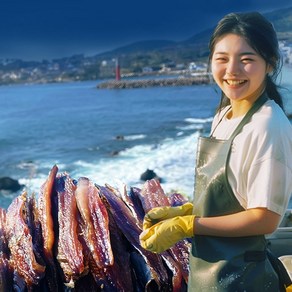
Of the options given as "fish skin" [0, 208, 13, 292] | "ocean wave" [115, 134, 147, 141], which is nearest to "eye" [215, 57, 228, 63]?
"fish skin" [0, 208, 13, 292]

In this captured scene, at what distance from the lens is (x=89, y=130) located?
5847cm

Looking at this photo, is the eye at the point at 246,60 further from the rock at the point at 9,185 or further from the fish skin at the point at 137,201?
the rock at the point at 9,185

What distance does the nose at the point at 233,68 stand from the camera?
7.86ft

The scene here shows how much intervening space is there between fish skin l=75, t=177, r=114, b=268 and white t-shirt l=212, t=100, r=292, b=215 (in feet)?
5.03

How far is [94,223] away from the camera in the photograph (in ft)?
12.5

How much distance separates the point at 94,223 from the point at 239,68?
75.1 inches

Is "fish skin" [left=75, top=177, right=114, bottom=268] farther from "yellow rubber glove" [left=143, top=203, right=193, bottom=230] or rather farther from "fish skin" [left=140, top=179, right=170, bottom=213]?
"yellow rubber glove" [left=143, top=203, right=193, bottom=230]

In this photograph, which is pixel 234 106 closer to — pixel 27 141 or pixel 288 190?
pixel 288 190

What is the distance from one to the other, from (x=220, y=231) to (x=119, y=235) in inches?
63.3

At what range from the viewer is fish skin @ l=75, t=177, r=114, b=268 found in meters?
3.59

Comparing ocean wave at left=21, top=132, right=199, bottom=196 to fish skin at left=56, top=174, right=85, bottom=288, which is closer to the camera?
fish skin at left=56, top=174, right=85, bottom=288

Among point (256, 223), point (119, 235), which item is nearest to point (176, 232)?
point (256, 223)

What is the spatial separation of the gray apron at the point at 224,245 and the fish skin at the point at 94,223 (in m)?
1.20

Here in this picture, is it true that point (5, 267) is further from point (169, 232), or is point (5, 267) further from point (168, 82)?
point (168, 82)
